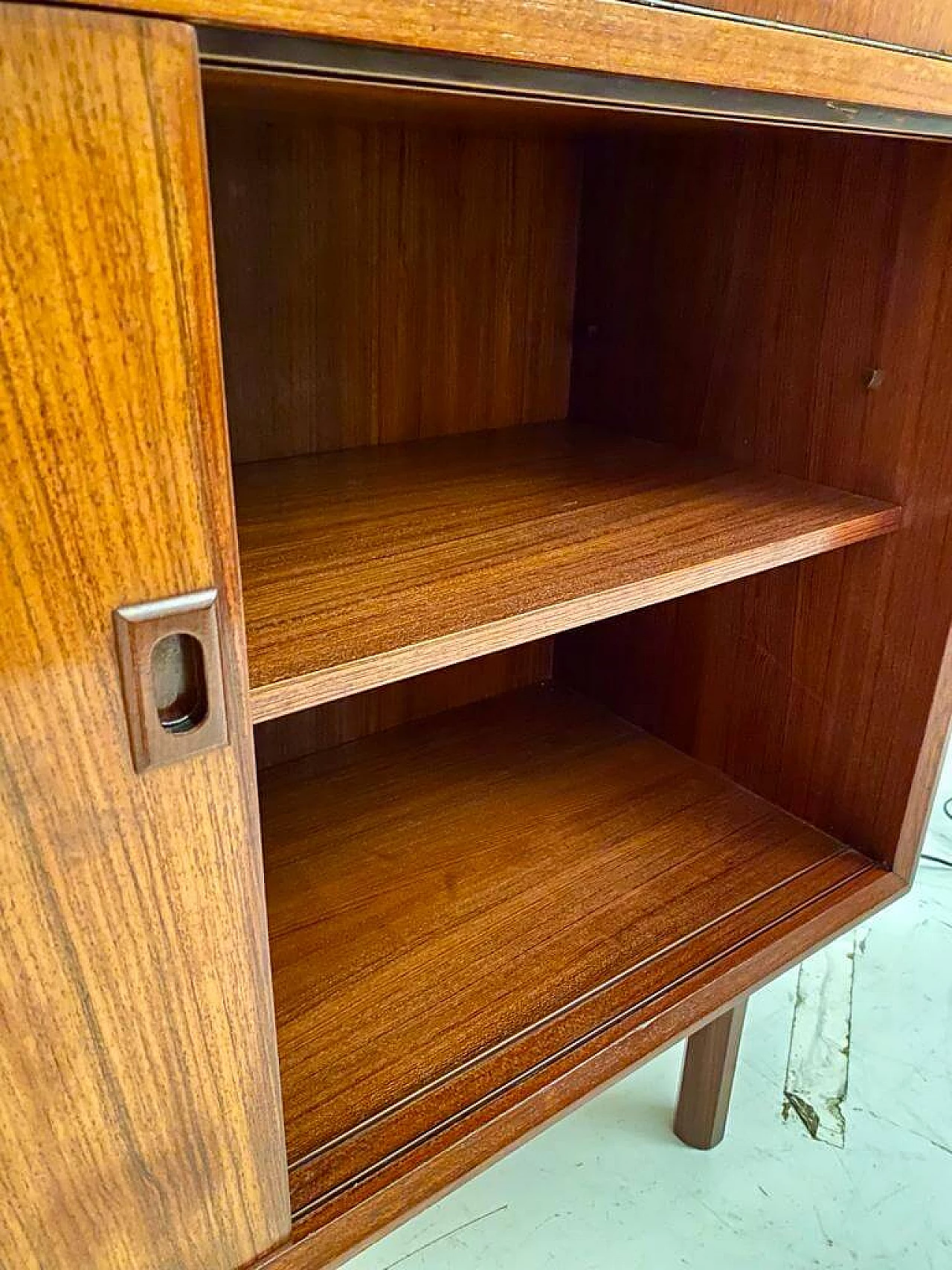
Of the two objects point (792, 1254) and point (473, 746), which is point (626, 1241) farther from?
point (473, 746)

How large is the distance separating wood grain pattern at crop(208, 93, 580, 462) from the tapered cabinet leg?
1.92 feet

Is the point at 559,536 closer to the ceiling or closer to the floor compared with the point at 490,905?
closer to the ceiling

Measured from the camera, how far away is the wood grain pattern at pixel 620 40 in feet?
1.03

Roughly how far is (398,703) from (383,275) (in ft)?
1.28

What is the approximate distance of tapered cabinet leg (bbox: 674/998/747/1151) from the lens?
0.88 meters

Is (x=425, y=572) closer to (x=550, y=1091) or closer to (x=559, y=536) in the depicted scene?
(x=559, y=536)

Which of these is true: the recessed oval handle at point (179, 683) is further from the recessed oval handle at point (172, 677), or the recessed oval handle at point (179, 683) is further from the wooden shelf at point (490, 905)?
the wooden shelf at point (490, 905)

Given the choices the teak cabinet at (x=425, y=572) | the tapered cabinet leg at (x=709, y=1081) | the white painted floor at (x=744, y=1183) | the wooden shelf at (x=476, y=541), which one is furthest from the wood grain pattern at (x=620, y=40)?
the white painted floor at (x=744, y=1183)

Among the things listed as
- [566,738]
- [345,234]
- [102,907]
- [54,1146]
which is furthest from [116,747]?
[566,738]

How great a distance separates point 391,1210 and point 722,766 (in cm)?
51

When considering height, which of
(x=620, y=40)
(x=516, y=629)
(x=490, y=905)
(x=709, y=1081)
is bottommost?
(x=709, y=1081)

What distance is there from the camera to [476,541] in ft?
1.93

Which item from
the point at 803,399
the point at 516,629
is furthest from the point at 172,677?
the point at 803,399

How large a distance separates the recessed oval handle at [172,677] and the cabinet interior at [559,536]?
11cm
